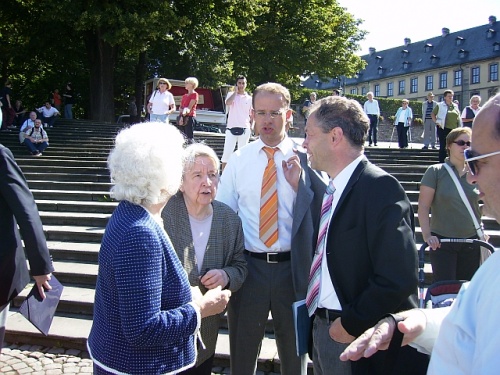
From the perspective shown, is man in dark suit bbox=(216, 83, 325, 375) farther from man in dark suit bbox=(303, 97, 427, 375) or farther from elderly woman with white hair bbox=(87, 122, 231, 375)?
elderly woman with white hair bbox=(87, 122, 231, 375)

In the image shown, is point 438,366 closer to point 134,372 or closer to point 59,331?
point 134,372

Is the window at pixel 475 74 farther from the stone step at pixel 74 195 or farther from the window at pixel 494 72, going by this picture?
the stone step at pixel 74 195

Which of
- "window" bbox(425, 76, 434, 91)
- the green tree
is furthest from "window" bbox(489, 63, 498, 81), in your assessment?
the green tree

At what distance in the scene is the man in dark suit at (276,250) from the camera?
10.3 feet

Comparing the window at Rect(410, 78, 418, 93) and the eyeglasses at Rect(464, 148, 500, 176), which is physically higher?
the window at Rect(410, 78, 418, 93)

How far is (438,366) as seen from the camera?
1.36 meters

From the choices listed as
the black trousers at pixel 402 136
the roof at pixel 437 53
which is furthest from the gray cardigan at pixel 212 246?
the roof at pixel 437 53

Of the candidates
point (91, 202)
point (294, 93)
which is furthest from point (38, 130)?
point (294, 93)

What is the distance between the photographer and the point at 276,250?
3176 mm

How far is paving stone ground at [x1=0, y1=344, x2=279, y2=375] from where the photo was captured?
426 cm

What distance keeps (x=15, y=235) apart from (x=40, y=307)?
0.50 m

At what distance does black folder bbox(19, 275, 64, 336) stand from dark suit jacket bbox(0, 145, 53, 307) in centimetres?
11

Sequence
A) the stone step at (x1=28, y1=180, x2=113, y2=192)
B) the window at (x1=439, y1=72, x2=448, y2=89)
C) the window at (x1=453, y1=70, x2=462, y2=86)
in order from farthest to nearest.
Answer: the window at (x1=439, y1=72, x2=448, y2=89) < the window at (x1=453, y1=70, x2=462, y2=86) < the stone step at (x1=28, y1=180, x2=113, y2=192)

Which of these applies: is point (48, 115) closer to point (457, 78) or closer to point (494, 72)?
point (494, 72)
